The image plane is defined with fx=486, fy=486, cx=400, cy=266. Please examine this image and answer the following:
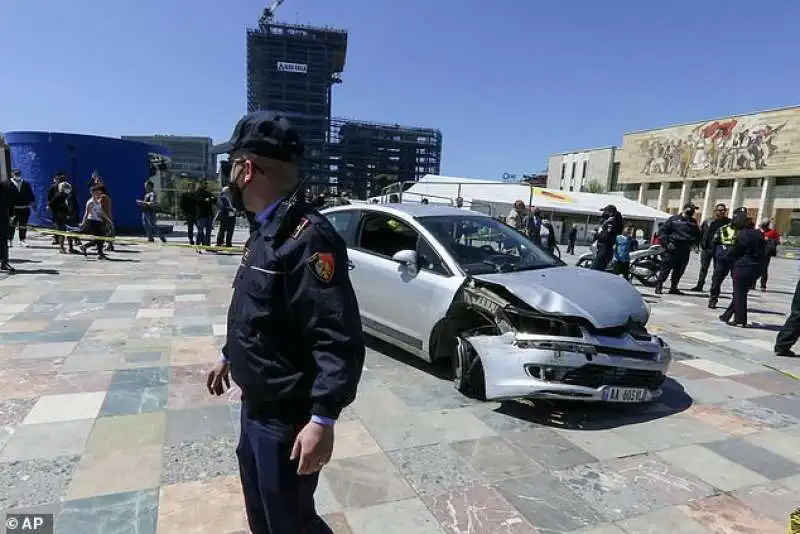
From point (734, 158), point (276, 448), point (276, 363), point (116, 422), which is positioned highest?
point (734, 158)

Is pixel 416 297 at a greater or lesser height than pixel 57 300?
greater

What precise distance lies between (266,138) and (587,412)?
3331 millimetres

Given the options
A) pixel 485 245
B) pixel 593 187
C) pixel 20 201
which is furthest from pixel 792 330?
pixel 593 187

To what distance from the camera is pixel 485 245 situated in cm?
483

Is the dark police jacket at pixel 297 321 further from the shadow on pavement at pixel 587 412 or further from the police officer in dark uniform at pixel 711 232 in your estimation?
the police officer in dark uniform at pixel 711 232

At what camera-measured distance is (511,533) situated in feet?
7.59

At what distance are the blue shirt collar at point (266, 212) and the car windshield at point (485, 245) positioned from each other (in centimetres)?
268

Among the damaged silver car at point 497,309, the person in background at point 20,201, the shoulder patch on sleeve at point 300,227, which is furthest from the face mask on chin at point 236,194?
the person in background at point 20,201

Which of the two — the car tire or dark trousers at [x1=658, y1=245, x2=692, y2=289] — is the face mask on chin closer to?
the car tire

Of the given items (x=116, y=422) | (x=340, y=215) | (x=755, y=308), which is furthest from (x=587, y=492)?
(x=755, y=308)

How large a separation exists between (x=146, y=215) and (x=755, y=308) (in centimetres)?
1503

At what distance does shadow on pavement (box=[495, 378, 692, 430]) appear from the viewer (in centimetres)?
361

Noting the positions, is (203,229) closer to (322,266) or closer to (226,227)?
(226,227)

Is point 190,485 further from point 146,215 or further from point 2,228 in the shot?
point 146,215
